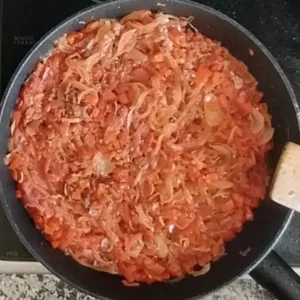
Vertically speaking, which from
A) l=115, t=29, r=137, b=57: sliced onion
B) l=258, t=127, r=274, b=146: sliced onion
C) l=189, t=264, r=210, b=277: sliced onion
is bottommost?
l=189, t=264, r=210, b=277: sliced onion

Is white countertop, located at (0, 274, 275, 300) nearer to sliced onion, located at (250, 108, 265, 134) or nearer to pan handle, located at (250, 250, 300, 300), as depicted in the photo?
pan handle, located at (250, 250, 300, 300)

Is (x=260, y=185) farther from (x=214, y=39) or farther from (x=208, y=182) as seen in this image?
→ (x=214, y=39)

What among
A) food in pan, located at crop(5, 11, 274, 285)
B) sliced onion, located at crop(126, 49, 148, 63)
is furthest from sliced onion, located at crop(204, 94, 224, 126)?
sliced onion, located at crop(126, 49, 148, 63)

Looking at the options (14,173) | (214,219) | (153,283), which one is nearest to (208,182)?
(214,219)

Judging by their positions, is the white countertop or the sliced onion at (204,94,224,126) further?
the white countertop

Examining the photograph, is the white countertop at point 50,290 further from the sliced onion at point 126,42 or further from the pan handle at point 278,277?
the sliced onion at point 126,42

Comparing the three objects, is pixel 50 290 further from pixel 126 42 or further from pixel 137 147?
pixel 126 42
